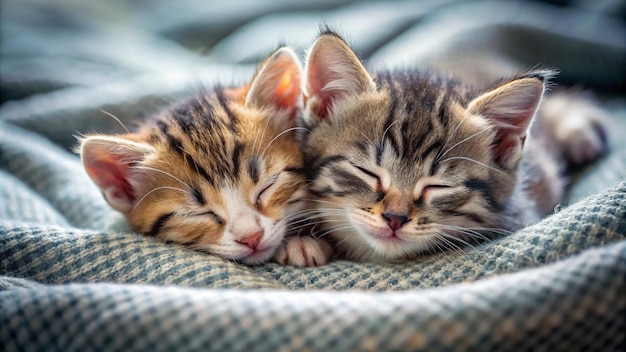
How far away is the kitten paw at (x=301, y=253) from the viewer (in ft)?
3.67

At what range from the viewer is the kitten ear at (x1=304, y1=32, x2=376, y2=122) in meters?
1.17

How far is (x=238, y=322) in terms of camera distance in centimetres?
72

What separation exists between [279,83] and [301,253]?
43cm

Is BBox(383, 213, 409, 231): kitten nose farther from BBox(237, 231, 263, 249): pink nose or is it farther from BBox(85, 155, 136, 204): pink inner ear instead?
BBox(85, 155, 136, 204): pink inner ear

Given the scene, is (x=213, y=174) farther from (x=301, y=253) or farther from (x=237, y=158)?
(x=301, y=253)

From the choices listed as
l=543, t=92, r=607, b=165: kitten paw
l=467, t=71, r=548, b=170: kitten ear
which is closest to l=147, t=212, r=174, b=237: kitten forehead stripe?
l=467, t=71, r=548, b=170: kitten ear

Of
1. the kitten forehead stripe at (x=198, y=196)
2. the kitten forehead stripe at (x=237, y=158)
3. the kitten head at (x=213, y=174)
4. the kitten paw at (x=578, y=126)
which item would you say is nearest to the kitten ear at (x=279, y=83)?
the kitten head at (x=213, y=174)

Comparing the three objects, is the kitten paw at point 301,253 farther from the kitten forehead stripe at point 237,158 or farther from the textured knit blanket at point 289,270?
the kitten forehead stripe at point 237,158

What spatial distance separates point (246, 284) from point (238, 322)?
24 cm

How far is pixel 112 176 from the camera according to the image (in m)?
1.21

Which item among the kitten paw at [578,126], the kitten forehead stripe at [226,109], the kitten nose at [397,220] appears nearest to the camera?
the kitten nose at [397,220]

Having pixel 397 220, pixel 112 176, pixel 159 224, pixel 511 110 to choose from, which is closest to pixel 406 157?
pixel 397 220

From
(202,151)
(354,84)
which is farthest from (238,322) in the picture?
(354,84)

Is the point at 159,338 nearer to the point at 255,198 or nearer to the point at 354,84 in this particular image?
the point at 255,198
